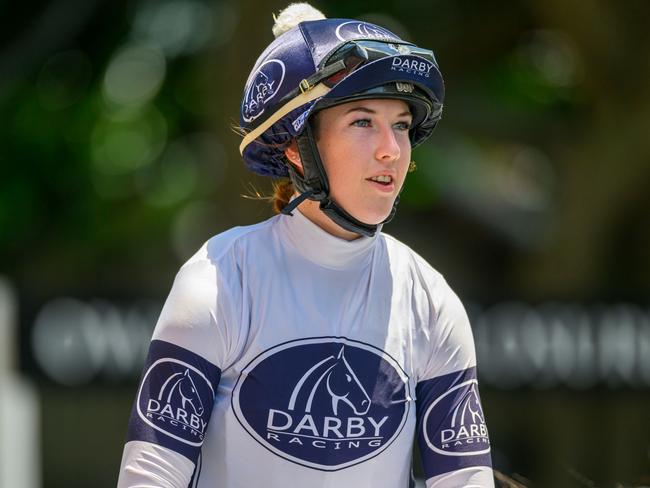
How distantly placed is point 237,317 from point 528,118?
909cm

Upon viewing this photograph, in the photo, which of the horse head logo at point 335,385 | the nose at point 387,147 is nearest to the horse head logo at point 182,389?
the horse head logo at point 335,385

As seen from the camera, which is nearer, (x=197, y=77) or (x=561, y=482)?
(x=561, y=482)

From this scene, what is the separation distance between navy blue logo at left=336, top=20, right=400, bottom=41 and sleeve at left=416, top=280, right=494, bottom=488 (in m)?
0.60

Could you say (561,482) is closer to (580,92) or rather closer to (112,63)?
(580,92)

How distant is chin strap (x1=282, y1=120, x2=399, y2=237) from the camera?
2703 millimetres

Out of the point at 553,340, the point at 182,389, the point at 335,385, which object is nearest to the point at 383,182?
the point at 335,385

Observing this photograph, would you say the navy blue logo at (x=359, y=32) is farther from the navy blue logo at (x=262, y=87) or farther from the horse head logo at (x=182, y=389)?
the horse head logo at (x=182, y=389)

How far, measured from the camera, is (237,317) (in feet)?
8.42

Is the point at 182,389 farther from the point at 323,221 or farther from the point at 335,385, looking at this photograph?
Result: the point at 323,221

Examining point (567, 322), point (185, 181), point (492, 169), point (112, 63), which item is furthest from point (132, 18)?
point (567, 322)

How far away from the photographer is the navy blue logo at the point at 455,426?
2.68 m

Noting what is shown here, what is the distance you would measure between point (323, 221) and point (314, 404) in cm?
44

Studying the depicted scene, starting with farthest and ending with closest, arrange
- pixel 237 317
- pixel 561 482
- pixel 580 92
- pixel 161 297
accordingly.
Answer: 1. pixel 580 92
2. pixel 561 482
3. pixel 161 297
4. pixel 237 317

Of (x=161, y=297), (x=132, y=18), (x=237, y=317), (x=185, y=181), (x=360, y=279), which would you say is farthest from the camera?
(x=185, y=181)
